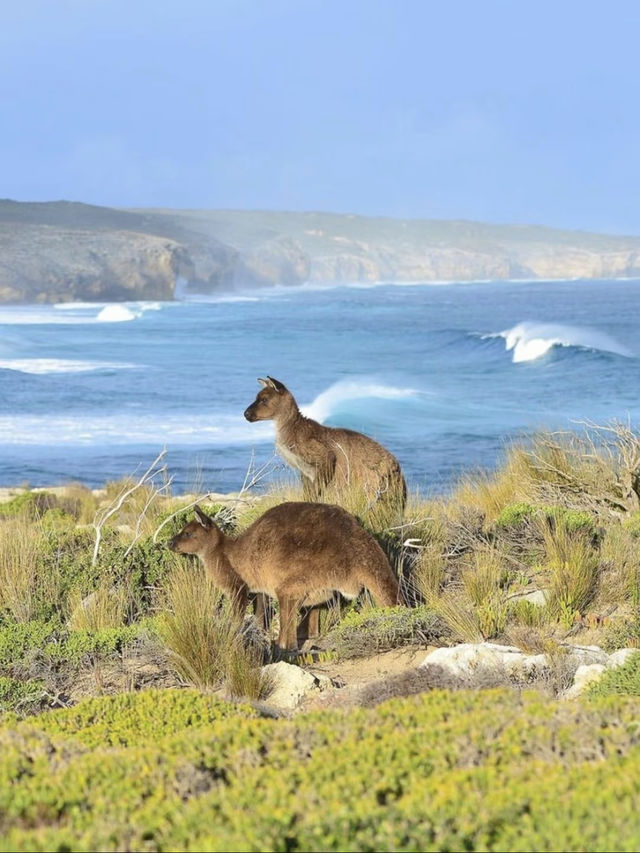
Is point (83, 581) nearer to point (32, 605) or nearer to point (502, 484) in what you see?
point (32, 605)

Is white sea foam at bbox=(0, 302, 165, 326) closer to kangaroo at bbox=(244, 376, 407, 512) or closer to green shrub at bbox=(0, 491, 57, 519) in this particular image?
green shrub at bbox=(0, 491, 57, 519)

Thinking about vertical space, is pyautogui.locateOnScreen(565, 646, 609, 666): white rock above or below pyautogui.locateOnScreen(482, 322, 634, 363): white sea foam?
above

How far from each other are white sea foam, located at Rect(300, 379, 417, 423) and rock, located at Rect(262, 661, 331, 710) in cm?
2959

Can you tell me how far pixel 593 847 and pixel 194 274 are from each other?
13429cm

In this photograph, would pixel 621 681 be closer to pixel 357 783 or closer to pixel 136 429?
pixel 357 783

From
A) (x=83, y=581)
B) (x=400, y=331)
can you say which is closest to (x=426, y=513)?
(x=83, y=581)

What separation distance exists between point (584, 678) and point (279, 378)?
4310cm

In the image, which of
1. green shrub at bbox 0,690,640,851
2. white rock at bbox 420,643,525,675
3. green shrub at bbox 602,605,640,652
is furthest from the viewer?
green shrub at bbox 602,605,640,652

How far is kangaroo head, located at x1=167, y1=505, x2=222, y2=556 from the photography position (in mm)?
8547

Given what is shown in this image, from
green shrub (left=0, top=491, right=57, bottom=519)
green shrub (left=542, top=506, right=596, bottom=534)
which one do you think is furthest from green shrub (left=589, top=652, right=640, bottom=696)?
green shrub (left=0, top=491, right=57, bottom=519)

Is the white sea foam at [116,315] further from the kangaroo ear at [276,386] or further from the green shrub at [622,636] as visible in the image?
the green shrub at [622,636]

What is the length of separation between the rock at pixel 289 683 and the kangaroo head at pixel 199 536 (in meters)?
1.46

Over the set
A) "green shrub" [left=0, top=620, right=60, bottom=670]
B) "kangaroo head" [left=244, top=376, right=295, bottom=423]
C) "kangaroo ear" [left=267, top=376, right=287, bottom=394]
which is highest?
"kangaroo ear" [left=267, top=376, right=287, bottom=394]

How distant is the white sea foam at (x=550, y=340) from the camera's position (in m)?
58.8
